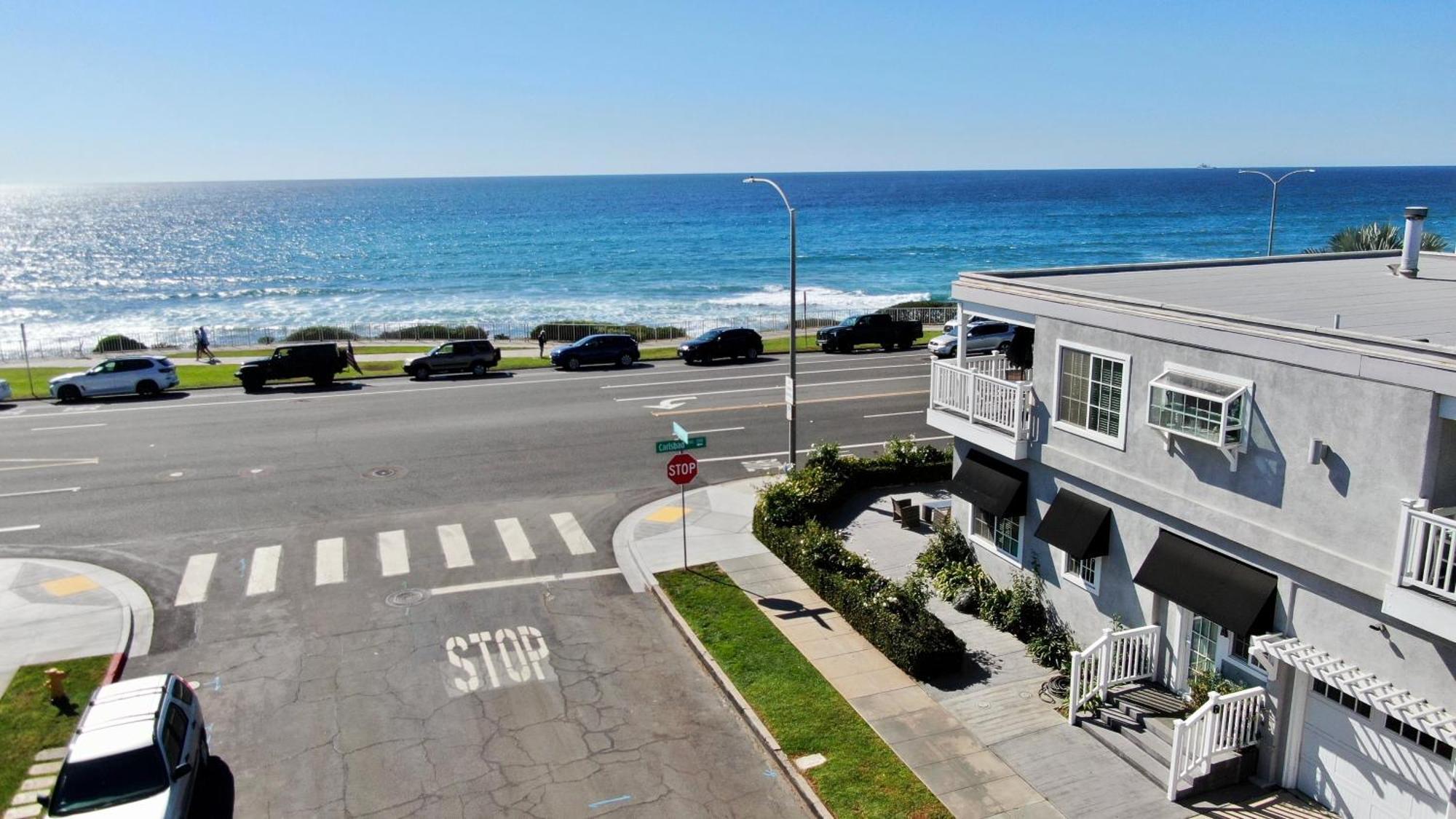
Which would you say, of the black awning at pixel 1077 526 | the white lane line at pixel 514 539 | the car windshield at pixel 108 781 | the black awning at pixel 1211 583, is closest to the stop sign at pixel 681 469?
the white lane line at pixel 514 539

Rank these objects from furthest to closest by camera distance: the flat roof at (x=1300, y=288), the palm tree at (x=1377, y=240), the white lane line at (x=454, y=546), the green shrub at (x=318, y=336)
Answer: the green shrub at (x=318, y=336) < the palm tree at (x=1377, y=240) < the white lane line at (x=454, y=546) < the flat roof at (x=1300, y=288)

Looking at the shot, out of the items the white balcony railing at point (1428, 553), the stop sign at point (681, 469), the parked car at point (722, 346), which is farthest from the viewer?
the parked car at point (722, 346)

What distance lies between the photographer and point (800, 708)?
14648 mm

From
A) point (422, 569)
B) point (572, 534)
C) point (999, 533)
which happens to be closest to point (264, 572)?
point (422, 569)

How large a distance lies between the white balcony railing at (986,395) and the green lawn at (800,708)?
17.1 feet

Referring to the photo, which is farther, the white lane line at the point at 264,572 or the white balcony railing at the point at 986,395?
the white lane line at the point at 264,572

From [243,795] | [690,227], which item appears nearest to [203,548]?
[243,795]

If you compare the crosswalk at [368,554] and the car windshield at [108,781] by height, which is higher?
the car windshield at [108,781]

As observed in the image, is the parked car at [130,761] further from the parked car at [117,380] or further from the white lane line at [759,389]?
the parked car at [117,380]

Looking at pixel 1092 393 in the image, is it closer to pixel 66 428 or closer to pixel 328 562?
pixel 328 562

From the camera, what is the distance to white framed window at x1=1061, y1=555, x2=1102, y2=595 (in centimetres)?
1571

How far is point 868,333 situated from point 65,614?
35.3m

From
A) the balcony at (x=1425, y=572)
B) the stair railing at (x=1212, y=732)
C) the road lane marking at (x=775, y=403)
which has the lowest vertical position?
the road lane marking at (x=775, y=403)

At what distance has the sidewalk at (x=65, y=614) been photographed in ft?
55.8
